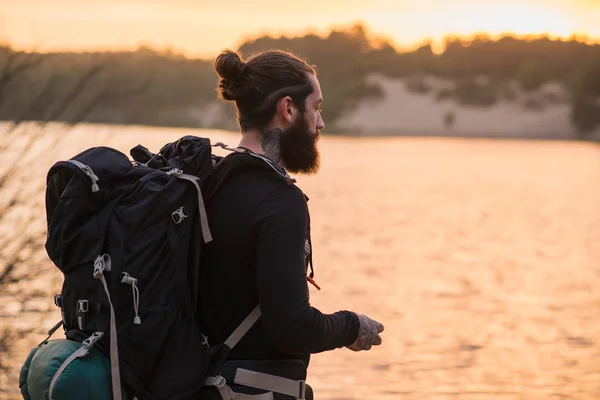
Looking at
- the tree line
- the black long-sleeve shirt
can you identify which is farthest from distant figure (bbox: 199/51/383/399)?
the tree line

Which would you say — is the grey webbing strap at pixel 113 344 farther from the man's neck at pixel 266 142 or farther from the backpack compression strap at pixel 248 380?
the man's neck at pixel 266 142

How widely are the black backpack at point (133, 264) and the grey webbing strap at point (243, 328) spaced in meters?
0.09

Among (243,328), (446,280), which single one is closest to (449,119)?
(446,280)

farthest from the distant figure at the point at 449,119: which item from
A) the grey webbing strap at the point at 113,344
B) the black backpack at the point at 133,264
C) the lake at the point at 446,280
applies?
the grey webbing strap at the point at 113,344

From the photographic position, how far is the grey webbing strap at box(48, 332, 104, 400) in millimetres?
2066

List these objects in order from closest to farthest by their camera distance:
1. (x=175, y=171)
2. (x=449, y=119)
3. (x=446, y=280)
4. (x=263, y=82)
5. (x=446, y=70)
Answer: (x=175, y=171) < (x=263, y=82) < (x=446, y=280) < (x=449, y=119) < (x=446, y=70)

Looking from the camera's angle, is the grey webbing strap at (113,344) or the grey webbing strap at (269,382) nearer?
the grey webbing strap at (113,344)

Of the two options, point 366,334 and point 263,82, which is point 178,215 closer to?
point 263,82

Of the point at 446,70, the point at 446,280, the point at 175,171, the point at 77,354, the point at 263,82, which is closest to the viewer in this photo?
the point at 77,354

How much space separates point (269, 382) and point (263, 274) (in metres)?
0.30

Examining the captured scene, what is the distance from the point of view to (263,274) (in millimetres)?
2141

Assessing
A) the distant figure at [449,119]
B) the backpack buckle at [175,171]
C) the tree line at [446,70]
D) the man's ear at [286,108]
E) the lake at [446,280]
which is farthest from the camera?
the distant figure at [449,119]

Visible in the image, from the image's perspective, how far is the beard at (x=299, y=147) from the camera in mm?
2324

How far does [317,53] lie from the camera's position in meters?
93.8
